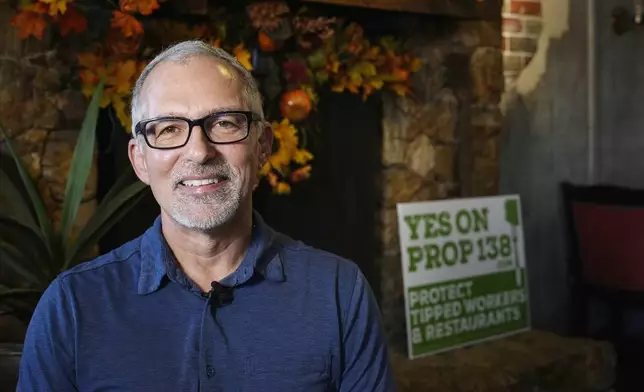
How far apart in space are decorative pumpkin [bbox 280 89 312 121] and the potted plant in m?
0.65

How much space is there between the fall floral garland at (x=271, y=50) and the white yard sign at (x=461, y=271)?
449mm

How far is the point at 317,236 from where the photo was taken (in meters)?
2.72

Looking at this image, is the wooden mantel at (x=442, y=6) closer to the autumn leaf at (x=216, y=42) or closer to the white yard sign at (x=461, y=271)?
the autumn leaf at (x=216, y=42)

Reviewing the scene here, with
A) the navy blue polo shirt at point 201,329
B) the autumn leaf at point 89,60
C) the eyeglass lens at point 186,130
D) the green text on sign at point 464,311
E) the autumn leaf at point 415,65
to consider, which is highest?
the autumn leaf at point 415,65

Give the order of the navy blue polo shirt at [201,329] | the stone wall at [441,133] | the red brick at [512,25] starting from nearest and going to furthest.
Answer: the navy blue polo shirt at [201,329], the stone wall at [441,133], the red brick at [512,25]

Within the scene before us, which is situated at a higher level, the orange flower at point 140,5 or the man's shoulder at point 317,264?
the orange flower at point 140,5

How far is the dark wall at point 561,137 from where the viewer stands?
3.32 meters

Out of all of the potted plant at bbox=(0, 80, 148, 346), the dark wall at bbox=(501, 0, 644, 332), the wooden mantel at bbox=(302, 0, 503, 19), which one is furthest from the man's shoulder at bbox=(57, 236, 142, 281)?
the dark wall at bbox=(501, 0, 644, 332)

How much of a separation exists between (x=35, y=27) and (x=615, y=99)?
2.47 meters

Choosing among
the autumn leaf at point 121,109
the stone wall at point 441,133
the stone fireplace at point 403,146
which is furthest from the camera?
the stone wall at point 441,133

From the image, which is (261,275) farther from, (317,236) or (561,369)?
(561,369)

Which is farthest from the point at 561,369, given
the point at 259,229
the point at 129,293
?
the point at 129,293

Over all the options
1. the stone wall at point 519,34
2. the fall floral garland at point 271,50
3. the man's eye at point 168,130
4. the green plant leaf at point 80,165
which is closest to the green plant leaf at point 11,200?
the green plant leaf at point 80,165

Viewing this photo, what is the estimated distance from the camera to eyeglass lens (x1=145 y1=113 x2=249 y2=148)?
119cm
